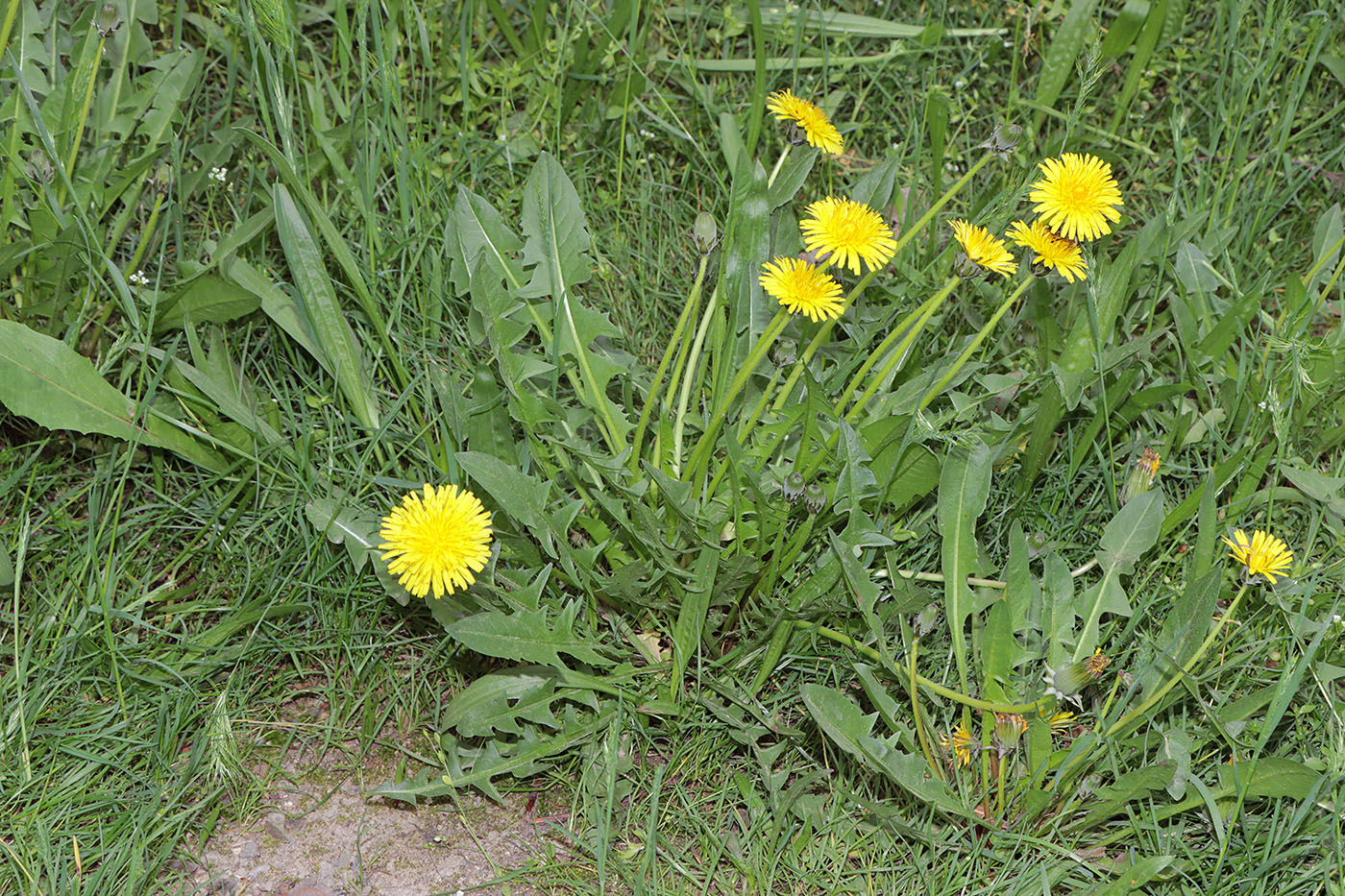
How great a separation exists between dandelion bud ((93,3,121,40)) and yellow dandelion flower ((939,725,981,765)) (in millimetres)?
2153

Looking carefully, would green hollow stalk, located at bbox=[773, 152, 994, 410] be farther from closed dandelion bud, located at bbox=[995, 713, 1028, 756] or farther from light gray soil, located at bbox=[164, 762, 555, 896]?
light gray soil, located at bbox=[164, 762, 555, 896]

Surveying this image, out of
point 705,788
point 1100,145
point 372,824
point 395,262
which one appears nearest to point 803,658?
point 705,788

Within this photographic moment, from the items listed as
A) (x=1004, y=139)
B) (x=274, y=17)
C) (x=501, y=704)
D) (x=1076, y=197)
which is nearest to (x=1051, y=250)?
(x=1076, y=197)

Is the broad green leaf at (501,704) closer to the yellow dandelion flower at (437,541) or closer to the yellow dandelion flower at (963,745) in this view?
the yellow dandelion flower at (437,541)

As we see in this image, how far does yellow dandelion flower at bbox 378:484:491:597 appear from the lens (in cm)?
175

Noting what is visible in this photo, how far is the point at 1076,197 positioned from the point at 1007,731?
0.96m

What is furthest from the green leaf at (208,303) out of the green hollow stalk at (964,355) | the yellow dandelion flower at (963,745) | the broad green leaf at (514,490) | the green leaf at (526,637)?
the yellow dandelion flower at (963,745)

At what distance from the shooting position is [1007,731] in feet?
5.99

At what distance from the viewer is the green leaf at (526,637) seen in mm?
1865

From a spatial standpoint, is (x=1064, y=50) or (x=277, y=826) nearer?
(x=277, y=826)

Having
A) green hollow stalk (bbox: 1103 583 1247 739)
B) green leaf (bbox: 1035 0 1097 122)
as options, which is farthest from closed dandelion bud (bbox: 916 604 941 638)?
green leaf (bbox: 1035 0 1097 122)

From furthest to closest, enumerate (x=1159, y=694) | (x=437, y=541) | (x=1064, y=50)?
(x=1064, y=50), (x=1159, y=694), (x=437, y=541)

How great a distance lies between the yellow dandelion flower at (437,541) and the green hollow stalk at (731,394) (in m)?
0.43

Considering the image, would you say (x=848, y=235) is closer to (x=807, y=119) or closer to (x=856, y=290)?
(x=856, y=290)
